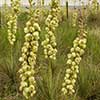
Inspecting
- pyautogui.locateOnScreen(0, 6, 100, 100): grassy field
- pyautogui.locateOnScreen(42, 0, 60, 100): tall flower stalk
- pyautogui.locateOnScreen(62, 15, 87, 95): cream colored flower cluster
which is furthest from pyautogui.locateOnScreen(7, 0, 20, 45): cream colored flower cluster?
pyautogui.locateOnScreen(62, 15, 87, 95): cream colored flower cluster

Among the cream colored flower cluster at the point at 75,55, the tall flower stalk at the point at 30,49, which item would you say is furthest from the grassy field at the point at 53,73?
the tall flower stalk at the point at 30,49

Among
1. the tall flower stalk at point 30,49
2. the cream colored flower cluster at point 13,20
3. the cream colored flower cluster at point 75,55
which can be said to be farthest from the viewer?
the cream colored flower cluster at point 13,20

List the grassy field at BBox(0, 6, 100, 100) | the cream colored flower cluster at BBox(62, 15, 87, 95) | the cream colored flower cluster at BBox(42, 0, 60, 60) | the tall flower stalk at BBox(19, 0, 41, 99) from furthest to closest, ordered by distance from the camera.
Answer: the grassy field at BBox(0, 6, 100, 100) → the cream colored flower cluster at BBox(42, 0, 60, 60) → the cream colored flower cluster at BBox(62, 15, 87, 95) → the tall flower stalk at BBox(19, 0, 41, 99)

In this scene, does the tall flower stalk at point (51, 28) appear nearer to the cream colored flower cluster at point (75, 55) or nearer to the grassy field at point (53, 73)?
the grassy field at point (53, 73)

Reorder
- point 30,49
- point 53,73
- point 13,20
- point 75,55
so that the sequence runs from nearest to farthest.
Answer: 1. point 30,49
2. point 75,55
3. point 53,73
4. point 13,20

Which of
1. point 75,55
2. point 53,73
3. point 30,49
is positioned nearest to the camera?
point 30,49

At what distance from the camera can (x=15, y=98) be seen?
5414 mm

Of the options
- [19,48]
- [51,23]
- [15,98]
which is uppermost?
[51,23]

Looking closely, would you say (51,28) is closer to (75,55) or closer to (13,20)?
(75,55)

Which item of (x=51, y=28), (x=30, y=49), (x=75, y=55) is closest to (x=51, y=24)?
(x=51, y=28)

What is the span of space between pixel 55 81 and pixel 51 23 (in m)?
0.95

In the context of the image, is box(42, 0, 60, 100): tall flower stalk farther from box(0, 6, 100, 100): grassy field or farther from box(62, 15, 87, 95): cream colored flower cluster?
box(62, 15, 87, 95): cream colored flower cluster

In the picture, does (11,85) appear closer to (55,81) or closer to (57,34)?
(55,81)

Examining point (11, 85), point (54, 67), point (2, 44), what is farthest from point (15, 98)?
point (2, 44)
